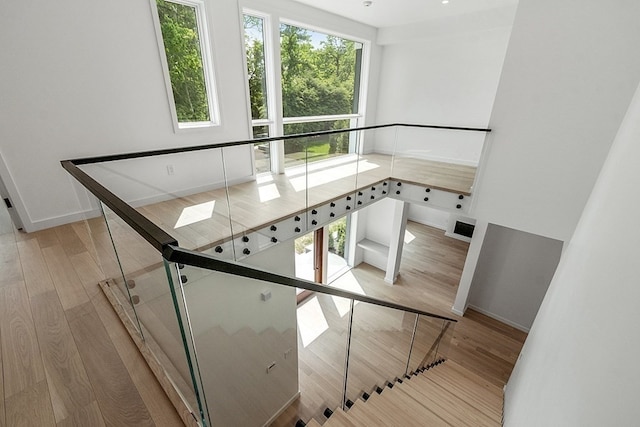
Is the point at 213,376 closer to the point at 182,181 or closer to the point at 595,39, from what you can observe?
the point at 182,181

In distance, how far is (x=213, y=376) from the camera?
70.4 inches

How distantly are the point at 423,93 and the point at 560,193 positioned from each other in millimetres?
3638

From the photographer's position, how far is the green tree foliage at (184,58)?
332 cm

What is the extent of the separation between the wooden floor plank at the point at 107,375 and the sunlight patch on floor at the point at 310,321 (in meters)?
3.15

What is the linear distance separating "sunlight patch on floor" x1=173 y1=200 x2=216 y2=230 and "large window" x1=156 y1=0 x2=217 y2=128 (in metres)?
1.31

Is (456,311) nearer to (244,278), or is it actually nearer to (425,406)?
(425,406)

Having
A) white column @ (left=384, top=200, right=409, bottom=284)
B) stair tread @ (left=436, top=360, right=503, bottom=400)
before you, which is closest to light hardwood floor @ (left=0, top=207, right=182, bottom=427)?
stair tread @ (left=436, top=360, right=503, bottom=400)

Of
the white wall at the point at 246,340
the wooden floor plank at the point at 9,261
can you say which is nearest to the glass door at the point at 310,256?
the white wall at the point at 246,340

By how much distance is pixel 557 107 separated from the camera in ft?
10.9

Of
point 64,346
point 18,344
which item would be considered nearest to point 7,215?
point 18,344

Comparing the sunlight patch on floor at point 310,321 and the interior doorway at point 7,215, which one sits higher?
the interior doorway at point 7,215

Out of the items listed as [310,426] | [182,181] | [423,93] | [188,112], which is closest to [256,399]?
[310,426]

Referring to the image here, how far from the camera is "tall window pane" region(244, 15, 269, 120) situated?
4062 millimetres

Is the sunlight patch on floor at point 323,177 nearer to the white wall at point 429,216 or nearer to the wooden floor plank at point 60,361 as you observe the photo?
the wooden floor plank at point 60,361
